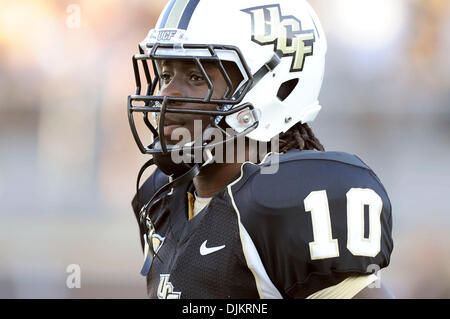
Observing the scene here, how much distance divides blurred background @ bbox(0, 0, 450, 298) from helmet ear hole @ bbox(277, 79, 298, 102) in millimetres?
2792

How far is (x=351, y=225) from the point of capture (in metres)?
1.53

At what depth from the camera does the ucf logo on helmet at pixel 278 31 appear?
6.04 feet

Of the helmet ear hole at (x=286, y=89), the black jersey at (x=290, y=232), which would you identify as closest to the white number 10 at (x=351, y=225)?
the black jersey at (x=290, y=232)

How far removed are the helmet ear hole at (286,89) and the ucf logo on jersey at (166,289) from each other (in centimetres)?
56

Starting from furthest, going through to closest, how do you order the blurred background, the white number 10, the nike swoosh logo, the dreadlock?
the blurred background < the dreadlock < the nike swoosh logo < the white number 10

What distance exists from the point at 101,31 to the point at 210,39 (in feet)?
11.1

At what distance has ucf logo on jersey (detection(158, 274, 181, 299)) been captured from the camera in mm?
1697

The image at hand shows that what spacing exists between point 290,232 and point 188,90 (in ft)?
1.57

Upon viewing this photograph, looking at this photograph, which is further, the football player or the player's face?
the player's face

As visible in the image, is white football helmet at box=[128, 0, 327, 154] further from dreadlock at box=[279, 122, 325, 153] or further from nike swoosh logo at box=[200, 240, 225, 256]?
nike swoosh logo at box=[200, 240, 225, 256]

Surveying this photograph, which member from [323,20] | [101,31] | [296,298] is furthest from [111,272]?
[296,298]
